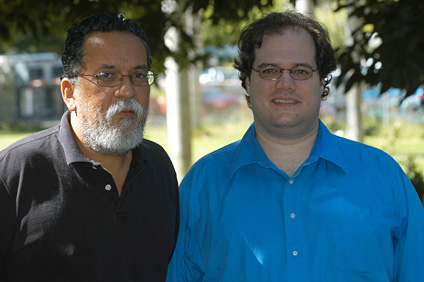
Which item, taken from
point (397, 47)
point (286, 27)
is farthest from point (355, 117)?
point (286, 27)

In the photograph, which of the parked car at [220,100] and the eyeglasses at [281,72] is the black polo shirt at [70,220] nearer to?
the eyeglasses at [281,72]

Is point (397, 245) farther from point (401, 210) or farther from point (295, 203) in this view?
point (295, 203)

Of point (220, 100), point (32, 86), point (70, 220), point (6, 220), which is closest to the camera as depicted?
point (6, 220)

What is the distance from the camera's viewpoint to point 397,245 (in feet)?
8.07

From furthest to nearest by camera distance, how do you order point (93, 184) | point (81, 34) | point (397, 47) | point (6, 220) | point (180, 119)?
point (180, 119), point (397, 47), point (81, 34), point (93, 184), point (6, 220)

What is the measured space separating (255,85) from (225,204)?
2.09ft

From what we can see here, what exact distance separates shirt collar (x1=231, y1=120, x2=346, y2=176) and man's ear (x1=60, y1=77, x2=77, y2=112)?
0.86m

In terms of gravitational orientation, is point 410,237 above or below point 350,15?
below

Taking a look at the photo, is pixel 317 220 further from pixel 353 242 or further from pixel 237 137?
pixel 237 137

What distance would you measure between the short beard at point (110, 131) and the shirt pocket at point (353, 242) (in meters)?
1.06

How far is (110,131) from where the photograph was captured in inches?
95.8

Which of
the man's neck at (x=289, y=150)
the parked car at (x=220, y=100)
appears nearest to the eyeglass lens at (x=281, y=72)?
the man's neck at (x=289, y=150)

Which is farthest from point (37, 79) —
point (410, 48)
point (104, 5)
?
point (410, 48)

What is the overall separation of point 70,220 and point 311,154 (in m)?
1.20
